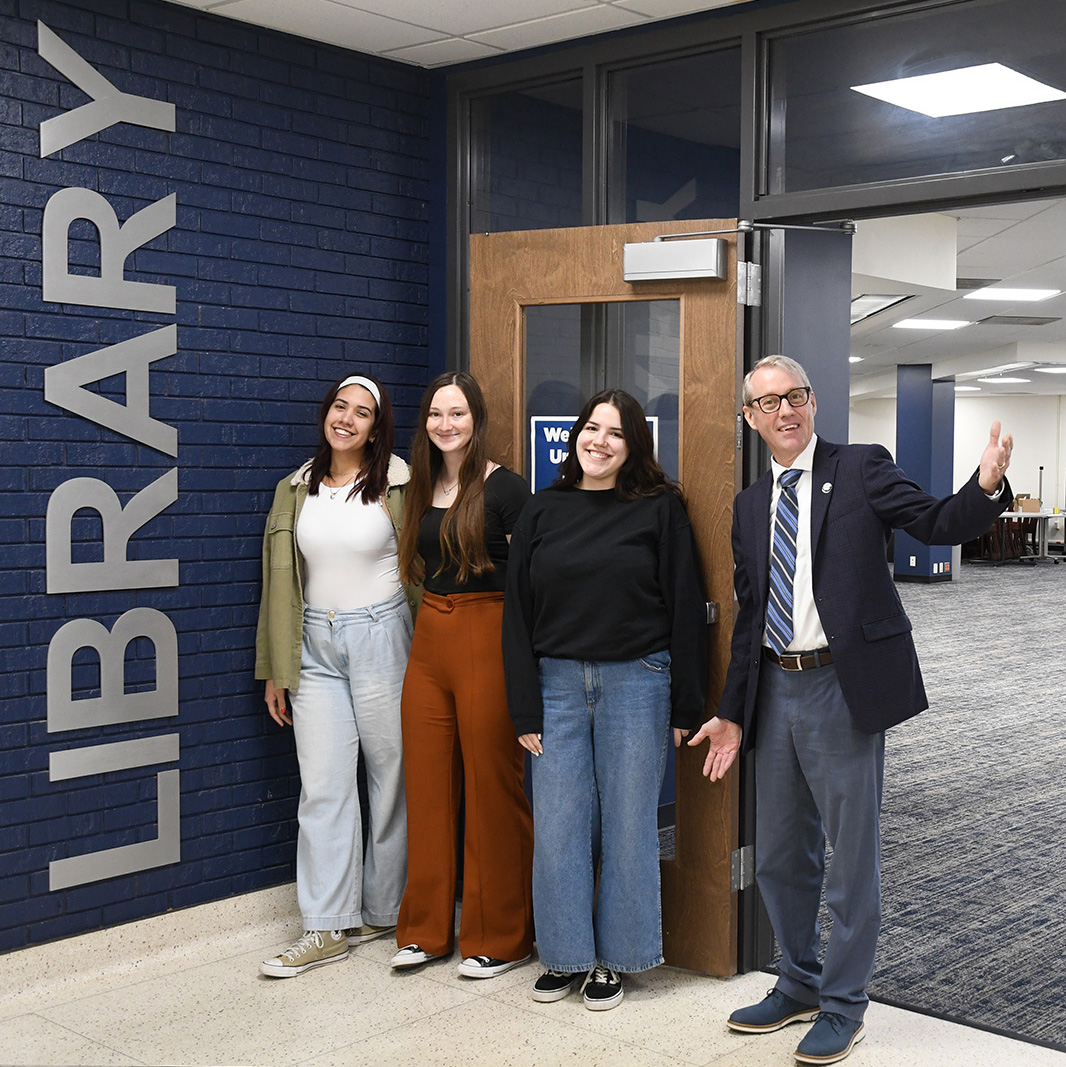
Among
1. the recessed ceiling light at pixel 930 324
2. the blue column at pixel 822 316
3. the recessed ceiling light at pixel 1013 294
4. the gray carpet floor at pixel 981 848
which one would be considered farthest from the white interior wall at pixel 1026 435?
the blue column at pixel 822 316

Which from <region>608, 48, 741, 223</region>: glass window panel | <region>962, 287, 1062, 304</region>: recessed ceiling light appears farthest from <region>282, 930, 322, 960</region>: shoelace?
<region>962, 287, 1062, 304</region>: recessed ceiling light

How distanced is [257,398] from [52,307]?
2.15 ft

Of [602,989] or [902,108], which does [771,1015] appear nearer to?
[602,989]

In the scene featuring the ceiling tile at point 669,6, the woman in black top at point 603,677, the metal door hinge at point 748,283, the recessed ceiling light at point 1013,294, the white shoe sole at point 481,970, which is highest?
the recessed ceiling light at point 1013,294

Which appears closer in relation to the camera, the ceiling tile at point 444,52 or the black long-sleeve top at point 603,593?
the black long-sleeve top at point 603,593

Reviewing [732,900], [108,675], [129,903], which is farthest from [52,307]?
[732,900]

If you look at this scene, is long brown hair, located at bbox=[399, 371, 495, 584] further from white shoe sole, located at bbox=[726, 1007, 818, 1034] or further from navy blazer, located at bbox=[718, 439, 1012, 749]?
white shoe sole, located at bbox=[726, 1007, 818, 1034]

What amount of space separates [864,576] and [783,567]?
0.64 feet

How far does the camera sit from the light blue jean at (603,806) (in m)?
3.19

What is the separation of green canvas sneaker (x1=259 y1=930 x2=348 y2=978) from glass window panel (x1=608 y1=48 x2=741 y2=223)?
222cm

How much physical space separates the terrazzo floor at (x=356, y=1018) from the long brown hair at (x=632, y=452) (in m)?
1.32

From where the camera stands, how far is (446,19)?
3.54 meters

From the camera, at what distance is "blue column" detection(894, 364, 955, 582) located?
626 inches

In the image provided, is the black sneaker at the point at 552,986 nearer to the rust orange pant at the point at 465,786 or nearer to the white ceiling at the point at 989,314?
the rust orange pant at the point at 465,786
